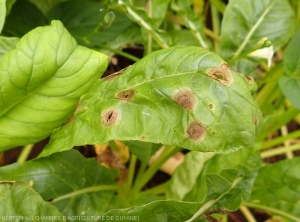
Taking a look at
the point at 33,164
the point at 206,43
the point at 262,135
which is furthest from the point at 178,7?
the point at 33,164

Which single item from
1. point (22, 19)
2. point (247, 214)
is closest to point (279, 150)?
point (247, 214)

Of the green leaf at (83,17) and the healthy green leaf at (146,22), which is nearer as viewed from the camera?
the healthy green leaf at (146,22)

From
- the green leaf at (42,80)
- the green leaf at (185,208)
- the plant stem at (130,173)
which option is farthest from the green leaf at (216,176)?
the green leaf at (42,80)

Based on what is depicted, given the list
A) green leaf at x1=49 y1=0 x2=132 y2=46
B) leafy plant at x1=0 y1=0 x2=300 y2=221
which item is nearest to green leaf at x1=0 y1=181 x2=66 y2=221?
leafy plant at x1=0 y1=0 x2=300 y2=221

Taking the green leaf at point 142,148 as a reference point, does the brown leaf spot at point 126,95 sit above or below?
above

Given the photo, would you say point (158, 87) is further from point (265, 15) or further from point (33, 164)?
point (265, 15)

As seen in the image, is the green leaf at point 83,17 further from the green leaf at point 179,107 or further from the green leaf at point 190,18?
the green leaf at point 179,107

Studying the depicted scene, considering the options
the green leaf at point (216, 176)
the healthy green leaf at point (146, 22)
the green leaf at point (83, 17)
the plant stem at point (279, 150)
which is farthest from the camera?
the plant stem at point (279, 150)
